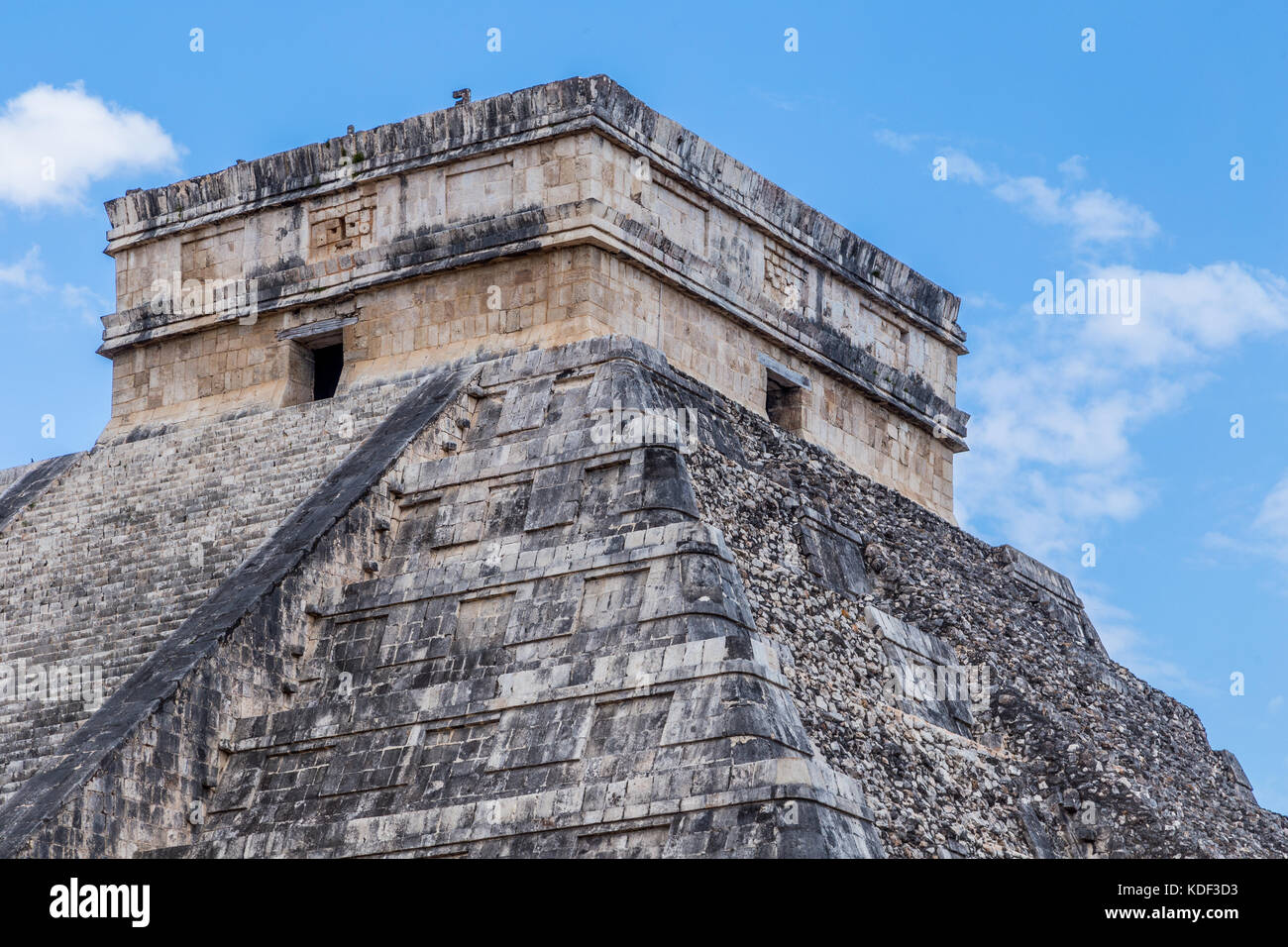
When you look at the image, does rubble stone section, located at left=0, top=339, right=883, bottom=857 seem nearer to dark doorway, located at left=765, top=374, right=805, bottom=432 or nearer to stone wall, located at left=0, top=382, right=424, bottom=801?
stone wall, located at left=0, top=382, right=424, bottom=801

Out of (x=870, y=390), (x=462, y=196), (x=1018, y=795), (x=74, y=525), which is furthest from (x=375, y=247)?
(x=1018, y=795)

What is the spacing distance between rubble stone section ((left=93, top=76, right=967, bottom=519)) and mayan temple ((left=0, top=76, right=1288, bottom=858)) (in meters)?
0.04

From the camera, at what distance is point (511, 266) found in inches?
842

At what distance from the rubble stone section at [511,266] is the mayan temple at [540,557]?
0.12 ft

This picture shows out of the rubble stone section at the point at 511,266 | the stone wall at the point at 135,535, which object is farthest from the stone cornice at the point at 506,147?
the stone wall at the point at 135,535

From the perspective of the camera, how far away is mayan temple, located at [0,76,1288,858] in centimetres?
1652

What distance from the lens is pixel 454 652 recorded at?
58.1ft

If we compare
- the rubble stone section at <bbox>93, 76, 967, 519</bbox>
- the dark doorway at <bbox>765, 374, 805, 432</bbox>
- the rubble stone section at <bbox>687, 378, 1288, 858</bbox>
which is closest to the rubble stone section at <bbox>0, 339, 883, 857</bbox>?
the rubble stone section at <bbox>687, 378, 1288, 858</bbox>

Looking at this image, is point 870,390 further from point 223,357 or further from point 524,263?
point 223,357

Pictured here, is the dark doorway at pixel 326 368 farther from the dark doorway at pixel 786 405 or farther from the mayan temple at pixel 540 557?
the dark doorway at pixel 786 405

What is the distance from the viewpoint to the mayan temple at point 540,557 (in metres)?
16.5

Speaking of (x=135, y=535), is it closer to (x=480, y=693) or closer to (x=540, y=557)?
(x=540, y=557)

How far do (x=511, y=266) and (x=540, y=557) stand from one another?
165 inches
